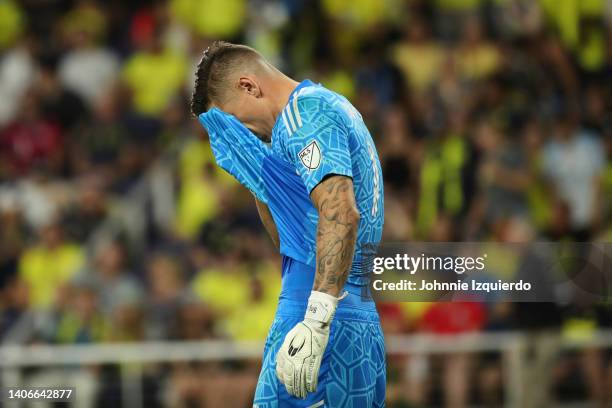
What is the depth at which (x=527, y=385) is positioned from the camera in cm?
905

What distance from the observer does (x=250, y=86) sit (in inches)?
165

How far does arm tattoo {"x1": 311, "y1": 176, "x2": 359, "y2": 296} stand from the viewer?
374 centimetres

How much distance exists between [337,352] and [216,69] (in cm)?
117

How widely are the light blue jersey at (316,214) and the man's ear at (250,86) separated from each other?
119 millimetres

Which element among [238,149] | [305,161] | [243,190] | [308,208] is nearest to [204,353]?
[243,190]

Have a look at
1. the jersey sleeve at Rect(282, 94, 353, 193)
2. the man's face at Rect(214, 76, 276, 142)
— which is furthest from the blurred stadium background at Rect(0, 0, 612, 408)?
the jersey sleeve at Rect(282, 94, 353, 193)

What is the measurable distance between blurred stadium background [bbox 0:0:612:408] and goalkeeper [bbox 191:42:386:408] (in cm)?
435

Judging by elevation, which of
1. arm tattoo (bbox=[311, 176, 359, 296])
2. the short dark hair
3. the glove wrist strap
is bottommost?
the glove wrist strap

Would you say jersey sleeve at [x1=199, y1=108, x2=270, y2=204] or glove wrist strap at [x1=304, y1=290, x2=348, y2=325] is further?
jersey sleeve at [x1=199, y1=108, x2=270, y2=204]

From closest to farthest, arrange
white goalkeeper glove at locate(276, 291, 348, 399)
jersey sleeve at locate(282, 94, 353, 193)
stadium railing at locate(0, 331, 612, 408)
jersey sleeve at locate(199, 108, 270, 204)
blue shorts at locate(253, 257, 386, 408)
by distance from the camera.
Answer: white goalkeeper glove at locate(276, 291, 348, 399), jersey sleeve at locate(282, 94, 353, 193), blue shorts at locate(253, 257, 386, 408), jersey sleeve at locate(199, 108, 270, 204), stadium railing at locate(0, 331, 612, 408)

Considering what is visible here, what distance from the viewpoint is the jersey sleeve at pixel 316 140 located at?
3.78 meters

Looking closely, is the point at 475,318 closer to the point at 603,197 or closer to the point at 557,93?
the point at 603,197

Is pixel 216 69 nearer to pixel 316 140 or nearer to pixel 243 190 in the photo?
pixel 316 140

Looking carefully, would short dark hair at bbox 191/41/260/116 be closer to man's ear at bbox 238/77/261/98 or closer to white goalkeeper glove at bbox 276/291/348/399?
man's ear at bbox 238/77/261/98
